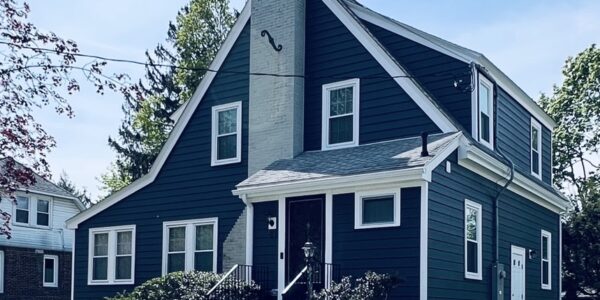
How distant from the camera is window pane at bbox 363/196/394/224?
545 inches

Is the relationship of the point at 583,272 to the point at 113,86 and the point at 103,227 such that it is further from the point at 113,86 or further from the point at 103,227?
the point at 113,86

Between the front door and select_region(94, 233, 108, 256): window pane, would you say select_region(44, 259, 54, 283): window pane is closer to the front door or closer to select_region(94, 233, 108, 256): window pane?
select_region(94, 233, 108, 256): window pane

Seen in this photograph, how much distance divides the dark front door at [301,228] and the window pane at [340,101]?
2407mm

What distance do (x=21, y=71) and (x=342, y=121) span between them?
26.6ft

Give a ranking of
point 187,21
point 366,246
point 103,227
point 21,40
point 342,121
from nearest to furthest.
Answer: point 21,40 → point 366,246 → point 342,121 → point 103,227 → point 187,21

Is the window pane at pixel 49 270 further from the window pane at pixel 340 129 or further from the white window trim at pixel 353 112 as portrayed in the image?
the window pane at pixel 340 129

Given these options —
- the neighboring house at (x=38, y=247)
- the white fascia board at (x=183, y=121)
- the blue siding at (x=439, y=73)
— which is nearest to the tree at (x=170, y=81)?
the neighboring house at (x=38, y=247)

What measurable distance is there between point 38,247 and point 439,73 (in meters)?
21.9

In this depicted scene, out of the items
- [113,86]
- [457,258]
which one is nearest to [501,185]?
[457,258]

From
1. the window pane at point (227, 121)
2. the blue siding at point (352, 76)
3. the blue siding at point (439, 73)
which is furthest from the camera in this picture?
the window pane at point (227, 121)

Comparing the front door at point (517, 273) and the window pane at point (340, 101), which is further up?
the window pane at point (340, 101)

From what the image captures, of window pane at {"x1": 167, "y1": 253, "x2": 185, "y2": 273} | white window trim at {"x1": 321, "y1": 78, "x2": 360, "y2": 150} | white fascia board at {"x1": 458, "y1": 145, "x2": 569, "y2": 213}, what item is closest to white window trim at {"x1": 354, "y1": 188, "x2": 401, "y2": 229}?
white fascia board at {"x1": 458, "y1": 145, "x2": 569, "y2": 213}

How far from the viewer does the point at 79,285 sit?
2047 centimetres

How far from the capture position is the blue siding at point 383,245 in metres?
13.4
